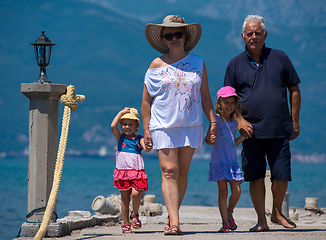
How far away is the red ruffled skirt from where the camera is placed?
5832 millimetres

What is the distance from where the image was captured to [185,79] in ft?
16.4

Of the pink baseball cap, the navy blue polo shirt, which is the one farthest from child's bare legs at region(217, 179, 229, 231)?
the pink baseball cap

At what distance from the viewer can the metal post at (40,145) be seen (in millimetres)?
5293

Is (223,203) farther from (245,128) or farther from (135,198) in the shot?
(135,198)

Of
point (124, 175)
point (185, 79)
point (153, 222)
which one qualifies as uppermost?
point (185, 79)

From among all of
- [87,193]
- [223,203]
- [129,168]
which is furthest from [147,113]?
[87,193]

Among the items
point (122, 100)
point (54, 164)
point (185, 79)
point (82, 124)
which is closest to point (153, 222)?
point (54, 164)

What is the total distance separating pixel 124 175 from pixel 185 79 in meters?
1.60

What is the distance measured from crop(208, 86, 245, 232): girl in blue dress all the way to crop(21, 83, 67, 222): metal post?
1889 millimetres

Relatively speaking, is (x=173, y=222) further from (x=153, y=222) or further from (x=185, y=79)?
(x=153, y=222)

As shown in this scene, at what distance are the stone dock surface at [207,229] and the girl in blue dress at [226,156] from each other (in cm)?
34

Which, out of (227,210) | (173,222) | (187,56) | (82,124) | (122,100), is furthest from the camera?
(122,100)

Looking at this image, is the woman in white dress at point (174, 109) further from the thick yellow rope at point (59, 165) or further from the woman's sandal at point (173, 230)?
the thick yellow rope at point (59, 165)

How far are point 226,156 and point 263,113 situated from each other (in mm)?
681
